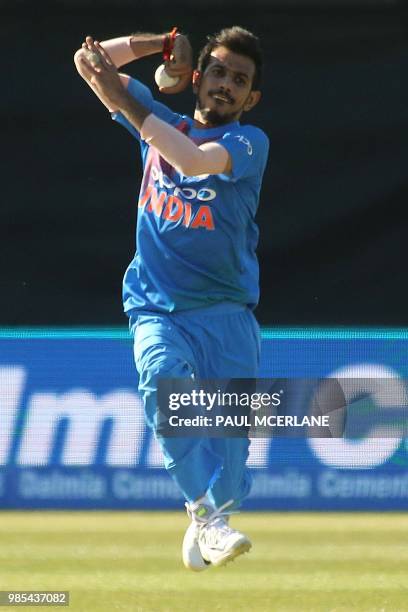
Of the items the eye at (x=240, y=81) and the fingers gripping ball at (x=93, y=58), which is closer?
the fingers gripping ball at (x=93, y=58)

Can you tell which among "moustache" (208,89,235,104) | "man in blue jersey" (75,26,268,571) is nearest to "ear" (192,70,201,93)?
"man in blue jersey" (75,26,268,571)

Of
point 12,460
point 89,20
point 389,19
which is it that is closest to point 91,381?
point 12,460

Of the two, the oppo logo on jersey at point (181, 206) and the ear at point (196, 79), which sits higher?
the ear at point (196, 79)

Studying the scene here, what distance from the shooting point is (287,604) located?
5.55 metres

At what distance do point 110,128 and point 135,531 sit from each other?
2.65 metres

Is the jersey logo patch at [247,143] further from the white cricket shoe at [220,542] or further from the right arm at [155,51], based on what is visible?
the white cricket shoe at [220,542]

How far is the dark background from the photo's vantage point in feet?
30.5

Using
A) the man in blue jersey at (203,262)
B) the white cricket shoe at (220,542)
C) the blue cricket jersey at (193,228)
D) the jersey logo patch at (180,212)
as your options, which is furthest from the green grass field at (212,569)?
the jersey logo patch at (180,212)

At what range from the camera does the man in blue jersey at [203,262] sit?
5.29 m

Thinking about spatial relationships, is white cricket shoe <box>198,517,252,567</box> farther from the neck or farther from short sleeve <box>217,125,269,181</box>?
the neck

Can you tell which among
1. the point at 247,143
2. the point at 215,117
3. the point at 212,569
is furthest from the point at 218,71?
the point at 212,569

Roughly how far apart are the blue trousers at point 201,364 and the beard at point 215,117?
67 cm

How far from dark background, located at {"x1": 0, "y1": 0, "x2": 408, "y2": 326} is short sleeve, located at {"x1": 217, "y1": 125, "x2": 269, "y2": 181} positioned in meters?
3.85

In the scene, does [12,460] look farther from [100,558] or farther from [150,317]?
[150,317]
